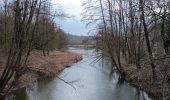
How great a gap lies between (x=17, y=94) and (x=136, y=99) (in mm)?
8189

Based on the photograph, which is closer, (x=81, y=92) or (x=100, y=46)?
(x=81, y=92)

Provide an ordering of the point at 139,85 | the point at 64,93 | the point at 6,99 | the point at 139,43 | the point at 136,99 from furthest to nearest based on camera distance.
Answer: the point at 139,43 < the point at 139,85 < the point at 64,93 < the point at 136,99 < the point at 6,99

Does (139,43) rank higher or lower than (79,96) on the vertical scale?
higher

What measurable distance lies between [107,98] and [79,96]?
1.99m

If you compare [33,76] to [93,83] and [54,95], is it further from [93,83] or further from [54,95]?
[54,95]

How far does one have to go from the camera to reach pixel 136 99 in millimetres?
23281

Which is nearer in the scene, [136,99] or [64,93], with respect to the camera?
[136,99]

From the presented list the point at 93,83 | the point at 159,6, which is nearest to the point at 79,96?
Answer: the point at 93,83

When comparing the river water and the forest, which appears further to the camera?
the river water

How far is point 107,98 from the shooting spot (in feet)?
76.7

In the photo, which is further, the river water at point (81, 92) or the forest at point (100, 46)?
the river water at point (81, 92)

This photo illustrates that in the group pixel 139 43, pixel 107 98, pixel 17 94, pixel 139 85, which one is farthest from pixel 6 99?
pixel 139 43

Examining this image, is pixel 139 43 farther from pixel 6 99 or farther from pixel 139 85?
pixel 6 99

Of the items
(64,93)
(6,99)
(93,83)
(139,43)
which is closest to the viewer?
(6,99)
